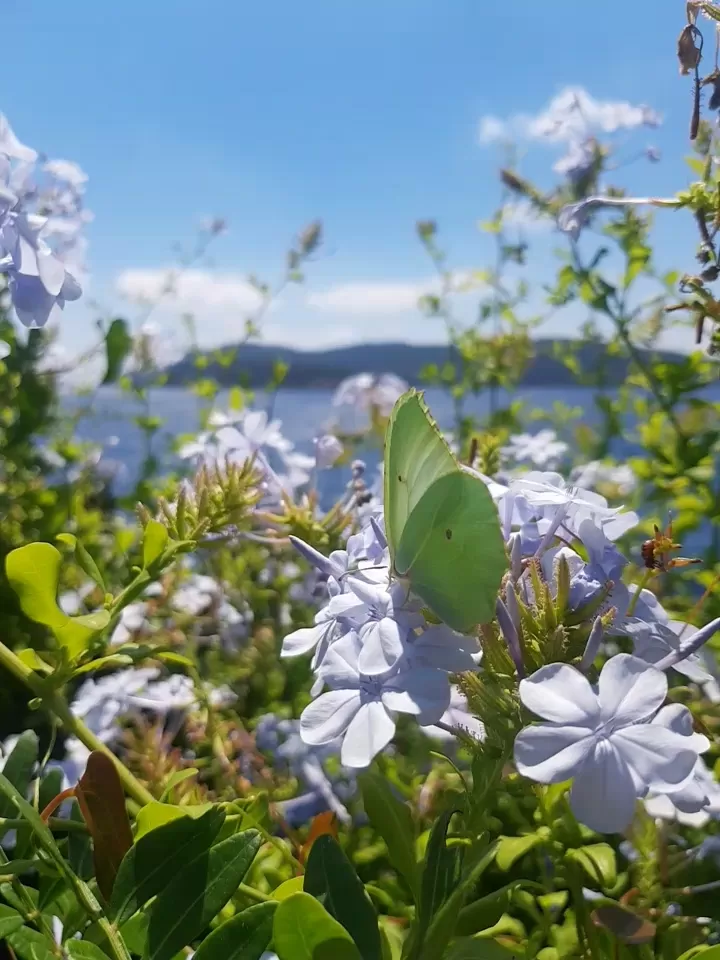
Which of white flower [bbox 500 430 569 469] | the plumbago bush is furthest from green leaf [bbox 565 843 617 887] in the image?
white flower [bbox 500 430 569 469]

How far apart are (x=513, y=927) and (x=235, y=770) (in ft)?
1.12

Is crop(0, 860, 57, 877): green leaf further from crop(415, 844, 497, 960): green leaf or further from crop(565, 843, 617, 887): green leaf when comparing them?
crop(565, 843, 617, 887): green leaf

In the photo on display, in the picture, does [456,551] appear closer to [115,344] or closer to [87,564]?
[87,564]

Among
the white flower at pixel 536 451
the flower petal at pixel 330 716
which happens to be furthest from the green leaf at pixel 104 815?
the white flower at pixel 536 451

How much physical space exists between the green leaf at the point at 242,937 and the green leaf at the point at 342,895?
24 mm

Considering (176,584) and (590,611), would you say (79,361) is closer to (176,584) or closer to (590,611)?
(176,584)

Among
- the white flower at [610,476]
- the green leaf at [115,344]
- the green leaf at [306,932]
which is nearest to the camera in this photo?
the green leaf at [306,932]

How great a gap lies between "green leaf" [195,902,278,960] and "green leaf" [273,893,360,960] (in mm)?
25

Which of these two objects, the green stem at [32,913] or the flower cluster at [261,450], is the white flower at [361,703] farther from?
the flower cluster at [261,450]

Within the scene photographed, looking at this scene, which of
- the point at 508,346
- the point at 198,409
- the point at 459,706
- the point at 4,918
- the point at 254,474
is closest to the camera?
the point at 4,918

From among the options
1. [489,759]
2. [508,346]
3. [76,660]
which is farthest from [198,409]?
[489,759]

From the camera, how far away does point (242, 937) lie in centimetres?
36

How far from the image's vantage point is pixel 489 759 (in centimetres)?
42

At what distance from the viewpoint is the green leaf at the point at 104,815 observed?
416 millimetres
